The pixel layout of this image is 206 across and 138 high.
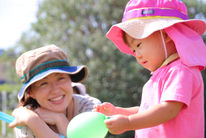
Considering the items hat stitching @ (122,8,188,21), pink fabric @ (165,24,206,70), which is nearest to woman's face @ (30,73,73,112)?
hat stitching @ (122,8,188,21)

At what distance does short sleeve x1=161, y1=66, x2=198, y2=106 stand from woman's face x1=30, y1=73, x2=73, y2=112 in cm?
124

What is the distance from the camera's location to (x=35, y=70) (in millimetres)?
2799

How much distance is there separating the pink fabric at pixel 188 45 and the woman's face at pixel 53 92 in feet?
4.18

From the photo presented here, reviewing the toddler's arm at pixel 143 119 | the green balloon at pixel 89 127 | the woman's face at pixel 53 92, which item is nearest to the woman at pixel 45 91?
the woman's face at pixel 53 92

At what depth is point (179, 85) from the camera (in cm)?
171

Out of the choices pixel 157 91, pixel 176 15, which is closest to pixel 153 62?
pixel 157 91

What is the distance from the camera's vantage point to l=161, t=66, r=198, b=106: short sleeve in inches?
66.2

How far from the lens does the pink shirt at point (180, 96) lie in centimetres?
171

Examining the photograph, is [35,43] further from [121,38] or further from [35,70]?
[121,38]

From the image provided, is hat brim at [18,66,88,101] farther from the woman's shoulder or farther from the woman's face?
the woman's shoulder

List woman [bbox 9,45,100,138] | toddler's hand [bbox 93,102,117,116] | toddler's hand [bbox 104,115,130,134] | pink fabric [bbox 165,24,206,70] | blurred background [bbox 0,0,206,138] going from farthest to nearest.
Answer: blurred background [bbox 0,0,206,138] < woman [bbox 9,45,100,138] < toddler's hand [bbox 93,102,117,116] < pink fabric [bbox 165,24,206,70] < toddler's hand [bbox 104,115,130,134]

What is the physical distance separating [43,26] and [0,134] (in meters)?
4.01

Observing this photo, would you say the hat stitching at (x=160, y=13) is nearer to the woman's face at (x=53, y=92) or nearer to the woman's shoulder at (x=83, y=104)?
the woman's face at (x=53, y=92)

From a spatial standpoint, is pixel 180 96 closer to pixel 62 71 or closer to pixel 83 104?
pixel 62 71
